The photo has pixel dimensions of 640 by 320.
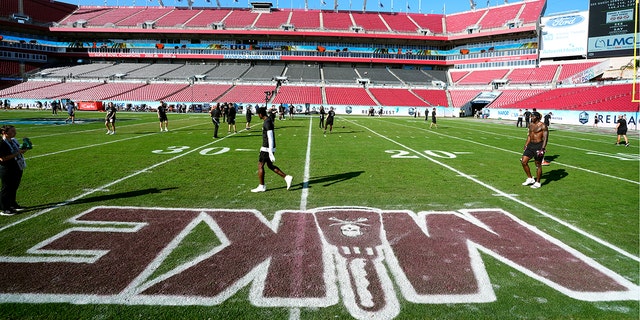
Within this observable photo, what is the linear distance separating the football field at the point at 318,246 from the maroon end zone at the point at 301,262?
2 cm

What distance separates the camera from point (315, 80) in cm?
6544

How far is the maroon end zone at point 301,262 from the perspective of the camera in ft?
12.3

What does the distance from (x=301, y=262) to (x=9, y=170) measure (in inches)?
212

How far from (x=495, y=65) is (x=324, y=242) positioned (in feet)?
228

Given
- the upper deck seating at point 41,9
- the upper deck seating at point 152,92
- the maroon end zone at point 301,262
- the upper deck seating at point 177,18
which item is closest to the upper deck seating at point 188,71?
the upper deck seating at point 152,92

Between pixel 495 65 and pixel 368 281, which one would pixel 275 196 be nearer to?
pixel 368 281

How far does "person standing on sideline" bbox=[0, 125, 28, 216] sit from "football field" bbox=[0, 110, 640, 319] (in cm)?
37

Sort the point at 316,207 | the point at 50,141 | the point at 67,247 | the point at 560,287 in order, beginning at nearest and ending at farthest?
the point at 560,287
the point at 67,247
the point at 316,207
the point at 50,141

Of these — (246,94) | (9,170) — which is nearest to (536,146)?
(9,170)

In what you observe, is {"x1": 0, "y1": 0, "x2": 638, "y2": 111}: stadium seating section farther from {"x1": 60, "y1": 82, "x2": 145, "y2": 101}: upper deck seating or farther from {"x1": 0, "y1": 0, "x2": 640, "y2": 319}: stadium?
{"x1": 0, "y1": 0, "x2": 640, "y2": 319}: stadium

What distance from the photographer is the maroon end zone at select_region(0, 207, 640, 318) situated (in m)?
3.74

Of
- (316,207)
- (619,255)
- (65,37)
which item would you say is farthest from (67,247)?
(65,37)

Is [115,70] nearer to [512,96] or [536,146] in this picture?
[512,96]

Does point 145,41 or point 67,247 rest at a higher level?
point 145,41
